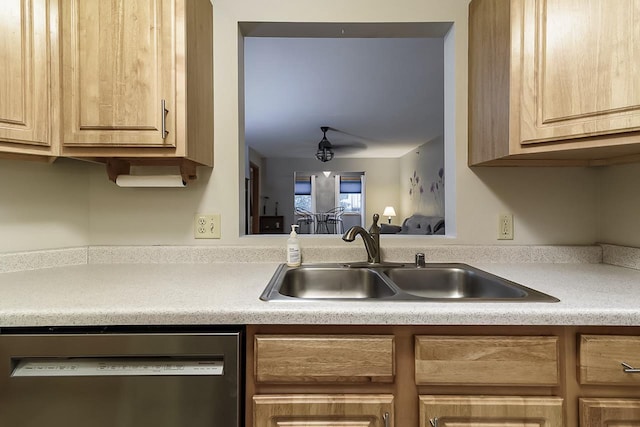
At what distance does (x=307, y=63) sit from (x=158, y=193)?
1966 millimetres

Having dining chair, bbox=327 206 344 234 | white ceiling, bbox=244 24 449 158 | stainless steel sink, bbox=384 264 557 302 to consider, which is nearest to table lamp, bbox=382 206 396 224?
dining chair, bbox=327 206 344 234

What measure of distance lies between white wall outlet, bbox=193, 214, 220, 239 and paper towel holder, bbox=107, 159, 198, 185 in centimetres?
18

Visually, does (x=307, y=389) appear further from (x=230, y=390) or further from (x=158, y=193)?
(x=158, y=193)

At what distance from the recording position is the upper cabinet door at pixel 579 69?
0.98 metres

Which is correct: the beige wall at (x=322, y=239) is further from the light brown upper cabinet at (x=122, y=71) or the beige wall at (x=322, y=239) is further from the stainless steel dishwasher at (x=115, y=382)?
the stainless steel dishwasher at (x=115, y=382)

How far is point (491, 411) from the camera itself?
2.75ft

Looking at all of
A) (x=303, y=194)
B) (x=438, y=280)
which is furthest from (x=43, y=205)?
(x=303, y=194)

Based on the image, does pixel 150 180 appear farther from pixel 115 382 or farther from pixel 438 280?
pixel 438 280

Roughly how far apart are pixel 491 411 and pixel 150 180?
143 centimetres

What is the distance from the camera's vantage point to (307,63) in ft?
9.61

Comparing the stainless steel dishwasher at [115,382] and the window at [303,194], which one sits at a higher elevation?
the window at [303,194]

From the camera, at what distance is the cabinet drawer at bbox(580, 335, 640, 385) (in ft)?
2.71

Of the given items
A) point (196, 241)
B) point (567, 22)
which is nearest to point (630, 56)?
point (567, 22)

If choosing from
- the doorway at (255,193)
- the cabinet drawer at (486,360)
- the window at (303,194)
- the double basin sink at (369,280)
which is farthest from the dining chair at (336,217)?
the cabinet drawer at (486,360)
